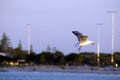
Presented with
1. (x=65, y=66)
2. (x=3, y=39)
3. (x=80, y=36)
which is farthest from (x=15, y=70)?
(x=80, y=36)

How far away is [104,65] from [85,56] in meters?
14.6

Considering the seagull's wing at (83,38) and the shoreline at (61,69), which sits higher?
the shoreline at (61,69)

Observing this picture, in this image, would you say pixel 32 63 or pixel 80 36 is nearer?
pixel 80 36

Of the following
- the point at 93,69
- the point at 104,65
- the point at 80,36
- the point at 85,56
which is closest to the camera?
the point at 80,36

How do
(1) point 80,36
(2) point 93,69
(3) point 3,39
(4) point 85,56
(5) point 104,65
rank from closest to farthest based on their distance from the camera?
(1) point 80,36
(2) point 93,69
(5) point 104,65
(4) point 85,56
(3) point 3,39

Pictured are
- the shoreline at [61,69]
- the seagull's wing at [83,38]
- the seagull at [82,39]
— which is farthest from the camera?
the shoreline at [61,69]

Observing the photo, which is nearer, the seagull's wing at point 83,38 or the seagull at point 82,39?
the seagull at point 82,39

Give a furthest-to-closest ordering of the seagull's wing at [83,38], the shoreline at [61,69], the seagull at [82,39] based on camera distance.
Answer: the shoreline at [61,69] → the seagull's wing at [83,38] → the seagull at [82,39]

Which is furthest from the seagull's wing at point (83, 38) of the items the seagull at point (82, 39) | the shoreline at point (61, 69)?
the shoreline at point (61, 69)

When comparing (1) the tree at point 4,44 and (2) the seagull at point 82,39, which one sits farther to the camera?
(1) the tree at point 4,44

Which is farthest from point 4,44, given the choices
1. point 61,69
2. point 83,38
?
point 83,38

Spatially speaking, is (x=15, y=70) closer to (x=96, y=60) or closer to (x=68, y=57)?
(x=68, y=57)

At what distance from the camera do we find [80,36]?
37531mm

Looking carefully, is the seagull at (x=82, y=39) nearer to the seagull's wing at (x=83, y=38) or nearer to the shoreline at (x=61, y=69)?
the seagull's wing at (x=83, y=38)
